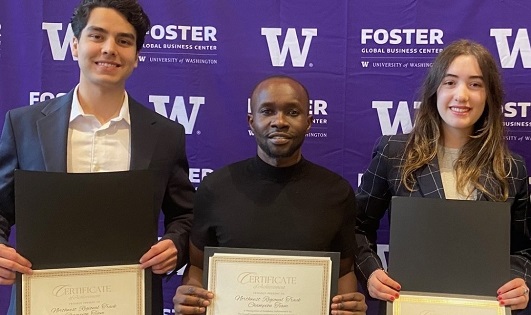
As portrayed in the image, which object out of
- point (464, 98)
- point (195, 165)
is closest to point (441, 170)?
point (464, 98)

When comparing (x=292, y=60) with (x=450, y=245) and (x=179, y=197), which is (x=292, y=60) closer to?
(x=179, y=197)

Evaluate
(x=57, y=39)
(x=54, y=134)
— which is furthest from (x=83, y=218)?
(x=57, y=39)

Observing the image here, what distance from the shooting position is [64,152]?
73.2 inches

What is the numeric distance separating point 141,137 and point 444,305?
3.77 ft

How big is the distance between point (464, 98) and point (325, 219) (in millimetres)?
664

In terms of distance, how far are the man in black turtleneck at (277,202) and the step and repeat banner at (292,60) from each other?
752mm

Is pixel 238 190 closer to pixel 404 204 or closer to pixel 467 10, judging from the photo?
pixel 404 204

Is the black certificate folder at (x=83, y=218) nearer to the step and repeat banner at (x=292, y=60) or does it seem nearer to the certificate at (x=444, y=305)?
the certificate at (x=444, y=305)

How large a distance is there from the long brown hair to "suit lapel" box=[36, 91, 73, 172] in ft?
3.94

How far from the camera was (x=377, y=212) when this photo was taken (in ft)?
7.22

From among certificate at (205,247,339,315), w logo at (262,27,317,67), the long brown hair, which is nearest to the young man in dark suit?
certificate at (205,247,339,315)

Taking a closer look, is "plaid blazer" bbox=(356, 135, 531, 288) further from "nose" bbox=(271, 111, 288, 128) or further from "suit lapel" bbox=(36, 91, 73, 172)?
"suit lapel" bbox=(36, 91, 73, 172)

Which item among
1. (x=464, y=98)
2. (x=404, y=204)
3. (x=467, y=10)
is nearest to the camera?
(x=404, y=204)

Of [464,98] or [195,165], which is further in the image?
[195,165]
